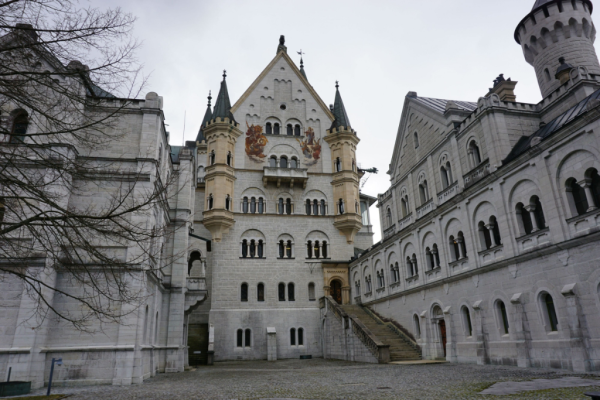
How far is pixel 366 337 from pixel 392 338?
3.33 metres

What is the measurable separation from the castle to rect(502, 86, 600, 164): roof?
0.62 feet

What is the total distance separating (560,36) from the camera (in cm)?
3291

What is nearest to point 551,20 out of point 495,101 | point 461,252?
point 495,101

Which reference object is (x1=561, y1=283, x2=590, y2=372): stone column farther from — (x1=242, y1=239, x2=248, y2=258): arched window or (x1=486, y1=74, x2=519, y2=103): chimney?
(x1=242, y1=239, x2=248, y2=258): arched window

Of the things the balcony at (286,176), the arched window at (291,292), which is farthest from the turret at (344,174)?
the arched window at (291,292)

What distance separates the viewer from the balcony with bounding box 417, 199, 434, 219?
28.9 metres

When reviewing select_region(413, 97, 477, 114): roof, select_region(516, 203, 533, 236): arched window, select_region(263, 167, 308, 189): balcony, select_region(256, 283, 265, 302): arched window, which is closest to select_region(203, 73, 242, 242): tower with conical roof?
select_region(263, 167, 308, 189): balcony

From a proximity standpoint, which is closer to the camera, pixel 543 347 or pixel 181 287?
pixel 543 347

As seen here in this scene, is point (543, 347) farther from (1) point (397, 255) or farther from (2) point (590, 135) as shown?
(1) point (397, 255)

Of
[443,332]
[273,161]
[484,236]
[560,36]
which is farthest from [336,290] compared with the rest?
[560,36]

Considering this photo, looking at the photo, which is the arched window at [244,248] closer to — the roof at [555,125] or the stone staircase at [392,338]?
the stone staircase at [392,338]

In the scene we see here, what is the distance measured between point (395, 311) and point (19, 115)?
28069 millimetres

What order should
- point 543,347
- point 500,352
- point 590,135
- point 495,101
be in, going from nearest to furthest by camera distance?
point 590,135 → point 543,347 → point 500,352 → point 495,101

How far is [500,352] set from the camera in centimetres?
2000
